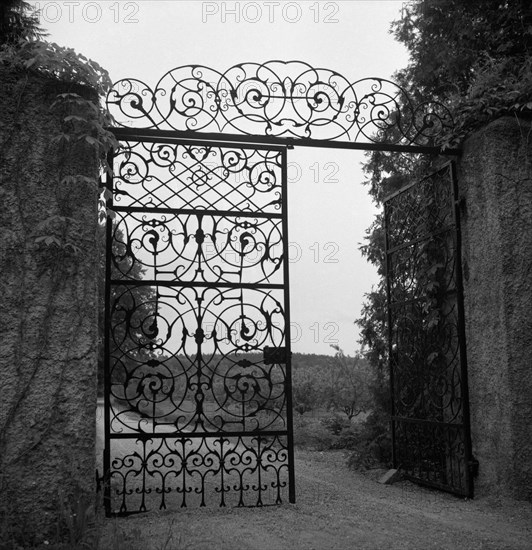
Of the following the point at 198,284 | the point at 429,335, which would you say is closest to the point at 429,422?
the point at 429,335

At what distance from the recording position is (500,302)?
4855mm

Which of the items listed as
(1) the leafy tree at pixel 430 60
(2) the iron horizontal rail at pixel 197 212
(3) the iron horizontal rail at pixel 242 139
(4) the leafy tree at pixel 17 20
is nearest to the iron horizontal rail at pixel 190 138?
(3) the iron horizontal rail at pixel 242 139

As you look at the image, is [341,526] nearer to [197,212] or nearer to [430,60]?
[197,212]

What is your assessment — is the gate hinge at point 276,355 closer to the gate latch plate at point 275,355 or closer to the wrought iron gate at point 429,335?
the gate latch plate at point 275,355

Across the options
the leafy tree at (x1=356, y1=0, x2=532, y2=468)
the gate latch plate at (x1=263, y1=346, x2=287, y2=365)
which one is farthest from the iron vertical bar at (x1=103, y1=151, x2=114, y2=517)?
the leafy tree at (x1=356, y1=0, x2=532, y2=468)

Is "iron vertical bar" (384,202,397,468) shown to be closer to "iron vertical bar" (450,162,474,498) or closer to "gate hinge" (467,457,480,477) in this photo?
"iron vertical bar" (450,162,474,498)

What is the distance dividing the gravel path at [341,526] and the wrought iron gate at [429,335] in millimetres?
503

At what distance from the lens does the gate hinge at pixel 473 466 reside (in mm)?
5059

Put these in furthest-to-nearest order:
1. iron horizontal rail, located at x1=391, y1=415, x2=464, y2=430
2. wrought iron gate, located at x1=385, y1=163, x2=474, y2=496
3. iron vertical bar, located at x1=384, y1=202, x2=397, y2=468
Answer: iron vertical bar, located at x1=384, y1=202, x2=397, y2=468, wrought iron gate, located at x1=385, y1=163, x2=474, y2=496, iron horizontal rail, located at x1=391, y1=415, x2=464, y2=430

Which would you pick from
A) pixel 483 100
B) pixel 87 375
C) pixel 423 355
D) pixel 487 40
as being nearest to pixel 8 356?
pixel 87 375

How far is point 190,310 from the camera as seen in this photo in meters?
4.82

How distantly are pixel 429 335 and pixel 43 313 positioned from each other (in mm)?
3494

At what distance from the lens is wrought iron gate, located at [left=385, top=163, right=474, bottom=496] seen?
5.38 m

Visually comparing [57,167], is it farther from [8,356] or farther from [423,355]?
[423,355]
